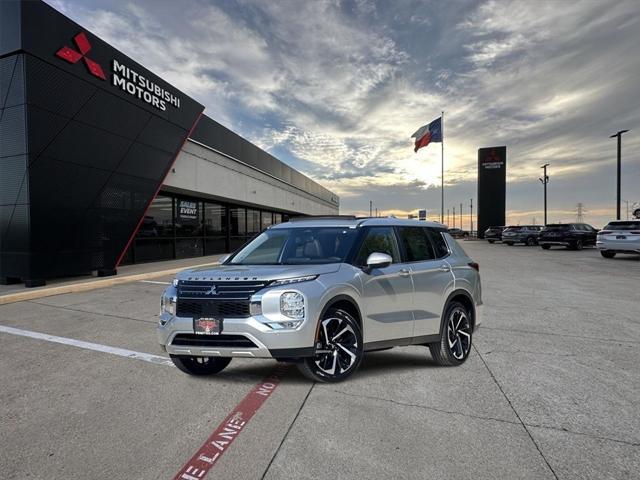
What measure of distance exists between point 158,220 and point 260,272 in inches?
650

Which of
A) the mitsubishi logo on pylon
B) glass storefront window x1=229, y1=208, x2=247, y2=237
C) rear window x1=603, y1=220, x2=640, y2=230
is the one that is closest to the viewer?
the mitsubishi logo on pylon

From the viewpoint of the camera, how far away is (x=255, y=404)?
3600 millimetres

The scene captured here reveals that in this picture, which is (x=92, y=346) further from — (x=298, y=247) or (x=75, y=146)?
(x=75, y=146)

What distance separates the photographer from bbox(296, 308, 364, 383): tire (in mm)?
3811

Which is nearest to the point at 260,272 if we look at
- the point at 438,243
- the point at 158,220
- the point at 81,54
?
the point at 438,243

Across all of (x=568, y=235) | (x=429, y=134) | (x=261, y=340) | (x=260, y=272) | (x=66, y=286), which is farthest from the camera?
(x=429, y=134)

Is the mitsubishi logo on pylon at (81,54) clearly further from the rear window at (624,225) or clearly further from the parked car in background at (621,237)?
the rear window at (624,225)

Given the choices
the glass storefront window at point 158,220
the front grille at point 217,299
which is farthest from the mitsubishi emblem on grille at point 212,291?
the glass storefront window at point 158,220

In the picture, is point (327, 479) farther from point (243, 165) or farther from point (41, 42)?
point (243, 165)

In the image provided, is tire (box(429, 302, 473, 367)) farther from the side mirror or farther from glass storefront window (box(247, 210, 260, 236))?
glass storefront window (box(247, 210, 260, 236))

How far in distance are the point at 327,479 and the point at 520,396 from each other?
88.8 inches

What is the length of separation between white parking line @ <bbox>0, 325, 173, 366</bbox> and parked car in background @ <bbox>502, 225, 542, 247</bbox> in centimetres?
3507

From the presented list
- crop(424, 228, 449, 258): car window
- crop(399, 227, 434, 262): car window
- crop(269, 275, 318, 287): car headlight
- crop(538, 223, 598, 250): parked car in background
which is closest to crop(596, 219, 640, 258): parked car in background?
crop(538, 223, 598, 250): parked car in background

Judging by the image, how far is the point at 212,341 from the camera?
144 inches
